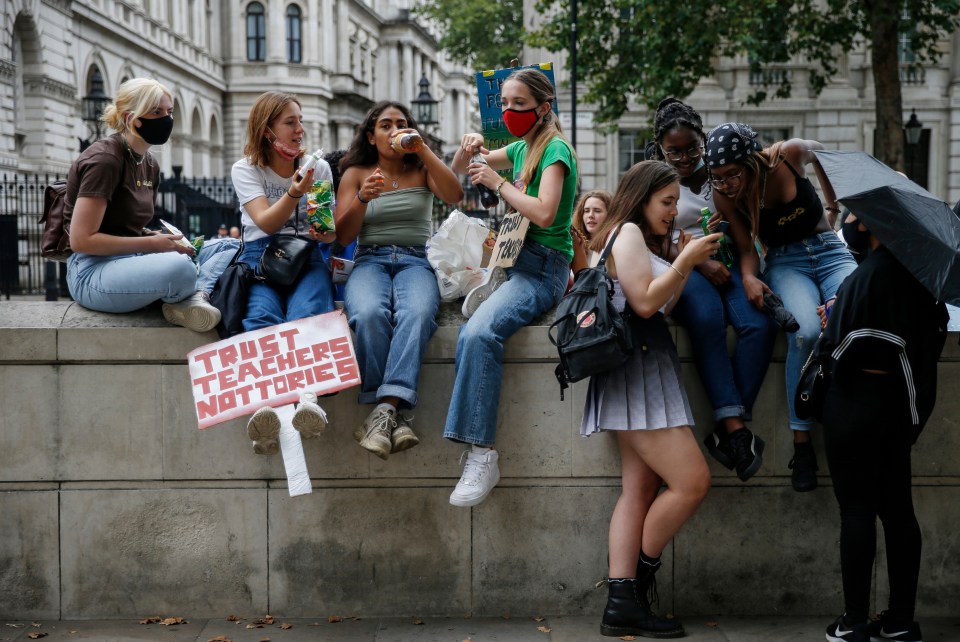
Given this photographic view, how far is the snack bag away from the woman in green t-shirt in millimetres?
723

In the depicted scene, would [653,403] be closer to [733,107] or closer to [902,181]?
[902,181]

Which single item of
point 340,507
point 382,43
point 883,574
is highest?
point 382,43

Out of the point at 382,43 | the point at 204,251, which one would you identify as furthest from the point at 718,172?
the point at 382,43

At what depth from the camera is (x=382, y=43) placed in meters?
87.4

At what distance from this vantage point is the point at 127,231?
511 centimetres

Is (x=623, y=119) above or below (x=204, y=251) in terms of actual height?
above

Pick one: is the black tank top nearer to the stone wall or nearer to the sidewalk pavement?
the stone wall

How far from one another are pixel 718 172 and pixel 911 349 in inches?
48.0

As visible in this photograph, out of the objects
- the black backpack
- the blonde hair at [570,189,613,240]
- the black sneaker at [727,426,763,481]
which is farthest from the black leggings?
the blonde hair at [570,189,613,240]

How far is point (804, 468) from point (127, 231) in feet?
11.6

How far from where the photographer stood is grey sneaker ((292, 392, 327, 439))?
15.3 ft

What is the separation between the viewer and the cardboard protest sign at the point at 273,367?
4.93 meters

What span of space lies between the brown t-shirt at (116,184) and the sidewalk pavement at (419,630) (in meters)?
1.96

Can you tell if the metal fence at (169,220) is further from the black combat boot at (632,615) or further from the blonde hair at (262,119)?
the black combat boot at (632,615)
